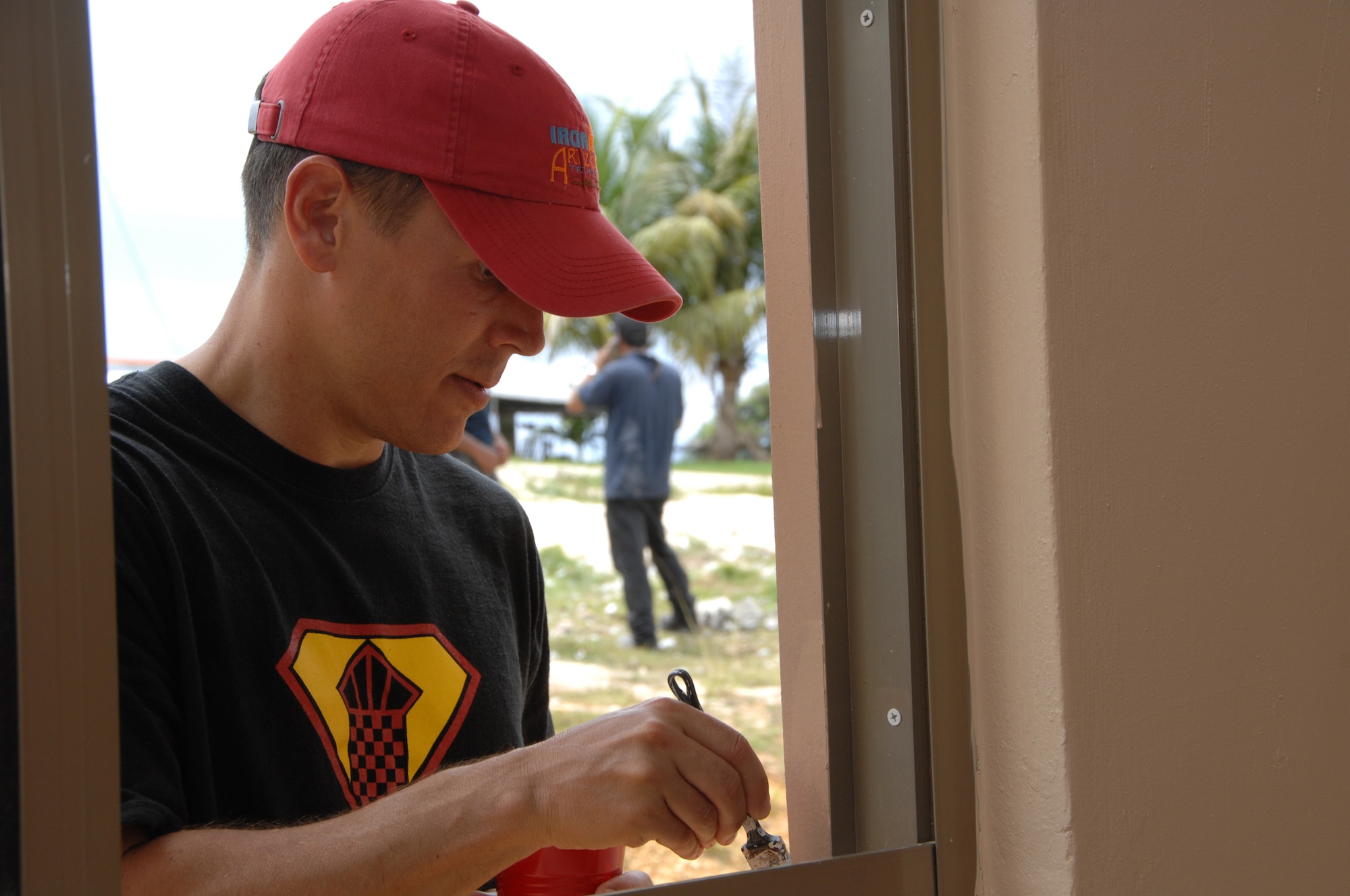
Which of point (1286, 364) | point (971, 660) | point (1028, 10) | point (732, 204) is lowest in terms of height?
point (971, 660)

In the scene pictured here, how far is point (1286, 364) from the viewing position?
0.91 meters

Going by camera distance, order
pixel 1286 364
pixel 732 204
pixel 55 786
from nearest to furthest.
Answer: pixel 55 786
pixel 1286 364
pixel 732 204

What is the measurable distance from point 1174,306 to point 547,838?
673 millimetres

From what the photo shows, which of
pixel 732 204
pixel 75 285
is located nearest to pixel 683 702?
pixel 75 285

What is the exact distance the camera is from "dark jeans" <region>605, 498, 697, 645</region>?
18.0 feet

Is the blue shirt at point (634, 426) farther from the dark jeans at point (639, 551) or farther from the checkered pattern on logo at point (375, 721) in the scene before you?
the checkered pattern on logo at point (375, 721)

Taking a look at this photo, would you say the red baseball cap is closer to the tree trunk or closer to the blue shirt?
the blue shirt

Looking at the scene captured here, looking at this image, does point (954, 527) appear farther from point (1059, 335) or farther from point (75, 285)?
point (75, 285)

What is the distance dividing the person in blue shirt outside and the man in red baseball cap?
420cm

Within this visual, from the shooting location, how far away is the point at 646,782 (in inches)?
31.1

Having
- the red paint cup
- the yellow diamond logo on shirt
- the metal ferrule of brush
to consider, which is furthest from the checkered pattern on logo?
the metal ferrule of brush

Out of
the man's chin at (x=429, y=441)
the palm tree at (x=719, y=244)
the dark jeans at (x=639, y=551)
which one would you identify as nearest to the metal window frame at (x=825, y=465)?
the man's chin at (x=429, y=441)

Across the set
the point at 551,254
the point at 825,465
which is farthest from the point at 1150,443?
the point at 551,254

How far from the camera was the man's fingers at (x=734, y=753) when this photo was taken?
0.84 m
